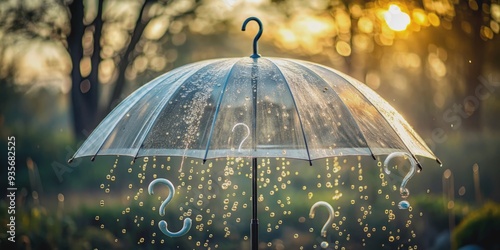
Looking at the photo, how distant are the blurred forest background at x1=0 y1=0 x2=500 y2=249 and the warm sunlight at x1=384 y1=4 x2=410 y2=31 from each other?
0.01 meters

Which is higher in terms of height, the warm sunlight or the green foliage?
the warm sunlight

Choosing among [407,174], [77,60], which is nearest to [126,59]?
[77,60]

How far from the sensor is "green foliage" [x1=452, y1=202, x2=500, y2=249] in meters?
6.63

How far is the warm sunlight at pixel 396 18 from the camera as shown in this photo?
819 centimetres

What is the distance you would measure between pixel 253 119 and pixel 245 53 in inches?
224

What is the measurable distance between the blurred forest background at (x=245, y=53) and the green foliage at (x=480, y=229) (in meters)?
0.03

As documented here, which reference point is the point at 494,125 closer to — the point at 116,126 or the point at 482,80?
the point at 482,80

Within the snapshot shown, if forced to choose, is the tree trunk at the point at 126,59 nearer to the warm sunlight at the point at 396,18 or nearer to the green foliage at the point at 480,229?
the warm sunlight at the point at 396,18

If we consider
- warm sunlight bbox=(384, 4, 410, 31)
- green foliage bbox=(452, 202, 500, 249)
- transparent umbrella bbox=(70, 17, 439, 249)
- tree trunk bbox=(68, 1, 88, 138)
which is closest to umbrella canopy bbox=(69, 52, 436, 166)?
transparent umbrella bbox=(70, 17, 439, 249)

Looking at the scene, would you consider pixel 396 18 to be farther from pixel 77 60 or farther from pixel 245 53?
pixel 77 60

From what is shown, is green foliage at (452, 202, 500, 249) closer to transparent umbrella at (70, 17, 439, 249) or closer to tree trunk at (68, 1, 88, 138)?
transparent umbrella at (70, 17, 439, 249)

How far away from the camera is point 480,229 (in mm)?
6875

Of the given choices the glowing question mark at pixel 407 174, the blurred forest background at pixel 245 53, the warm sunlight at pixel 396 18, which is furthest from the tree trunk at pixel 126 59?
the glowing question mark at pixel 407 174

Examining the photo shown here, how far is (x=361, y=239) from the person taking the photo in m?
6.71
